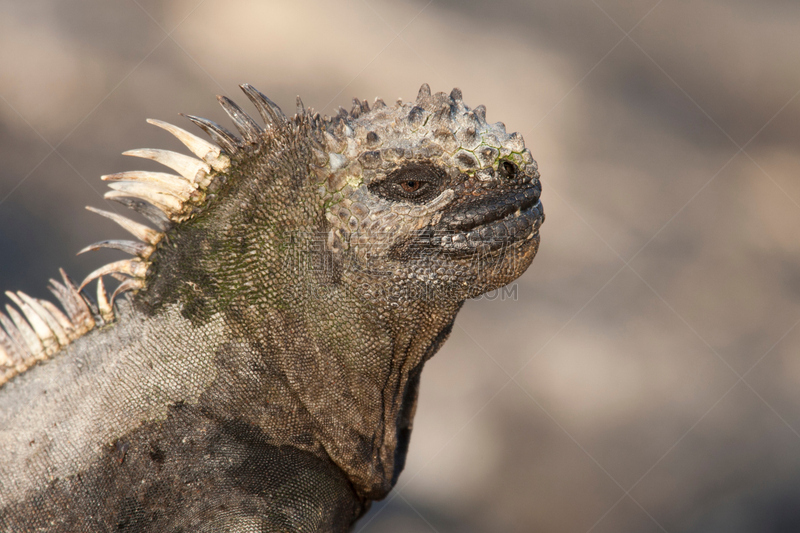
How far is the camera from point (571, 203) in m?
6.84

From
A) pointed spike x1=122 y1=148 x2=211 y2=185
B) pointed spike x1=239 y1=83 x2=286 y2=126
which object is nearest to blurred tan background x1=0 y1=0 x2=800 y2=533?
pointed spike x1=122 y1=148 x2=211 y2=185

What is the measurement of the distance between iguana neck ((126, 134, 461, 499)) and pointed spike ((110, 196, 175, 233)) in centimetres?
4

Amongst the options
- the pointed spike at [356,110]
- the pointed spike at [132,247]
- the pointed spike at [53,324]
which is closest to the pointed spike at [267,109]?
the pointed spike at [356,110]

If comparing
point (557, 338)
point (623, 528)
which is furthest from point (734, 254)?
point (623, 528)

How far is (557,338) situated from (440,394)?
124 cm

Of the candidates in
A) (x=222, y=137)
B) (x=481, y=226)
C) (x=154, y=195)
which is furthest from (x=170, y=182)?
(x=481, y=226)

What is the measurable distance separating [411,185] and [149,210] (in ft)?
2.99

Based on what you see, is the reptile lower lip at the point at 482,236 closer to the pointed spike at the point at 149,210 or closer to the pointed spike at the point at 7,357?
the pointed spike at the point at 149,210

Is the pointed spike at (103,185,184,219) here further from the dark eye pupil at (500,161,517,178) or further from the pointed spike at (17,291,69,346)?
the dark eye pupil at (500,161,517,178)

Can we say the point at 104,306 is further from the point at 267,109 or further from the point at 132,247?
the point at 267,109

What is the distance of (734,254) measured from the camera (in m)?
6.71

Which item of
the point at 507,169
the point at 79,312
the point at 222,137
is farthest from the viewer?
the point at 79,312

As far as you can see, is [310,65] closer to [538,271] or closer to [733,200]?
[538,271]

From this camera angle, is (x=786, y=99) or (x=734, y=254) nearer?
(x=734, y=254)
